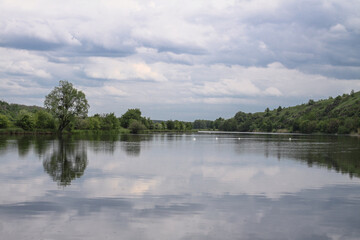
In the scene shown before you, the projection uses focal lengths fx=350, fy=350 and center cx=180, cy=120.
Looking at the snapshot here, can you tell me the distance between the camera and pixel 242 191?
1980 cm

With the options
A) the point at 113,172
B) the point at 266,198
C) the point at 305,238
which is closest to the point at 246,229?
the point at 305,238

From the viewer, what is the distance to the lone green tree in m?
118

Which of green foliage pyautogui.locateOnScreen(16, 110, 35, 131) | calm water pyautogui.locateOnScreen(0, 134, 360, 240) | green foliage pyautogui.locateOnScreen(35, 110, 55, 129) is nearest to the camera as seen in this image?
calm water pyautogui.locateOnScreen(0, 134, 360, 240)

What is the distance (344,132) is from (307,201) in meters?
181

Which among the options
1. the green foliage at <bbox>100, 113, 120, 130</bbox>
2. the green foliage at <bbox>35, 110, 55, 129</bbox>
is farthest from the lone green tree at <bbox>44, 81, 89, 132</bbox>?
the green foliage at <bbox>100, 113, 120, 130</bbox>

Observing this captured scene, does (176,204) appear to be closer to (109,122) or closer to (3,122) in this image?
(3,122)

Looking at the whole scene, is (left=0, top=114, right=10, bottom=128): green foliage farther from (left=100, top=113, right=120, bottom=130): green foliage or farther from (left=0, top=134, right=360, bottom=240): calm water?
(left=0, top=134, right=360, bottom=240): calm water

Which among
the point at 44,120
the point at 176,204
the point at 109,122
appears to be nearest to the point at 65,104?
the point at 44,120

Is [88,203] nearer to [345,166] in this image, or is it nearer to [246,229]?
[246,229]

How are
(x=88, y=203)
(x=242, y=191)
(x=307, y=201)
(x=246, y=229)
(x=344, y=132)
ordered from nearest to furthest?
1. (x=246, y=229)
2. (x=88, y=203)
3. (x=307, y=201)
4. (x=242, y=191)
5. (x=344, y=132)

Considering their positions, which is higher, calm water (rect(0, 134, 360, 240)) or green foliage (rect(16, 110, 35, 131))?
green foliage (rect(16, 110, 35, 131))

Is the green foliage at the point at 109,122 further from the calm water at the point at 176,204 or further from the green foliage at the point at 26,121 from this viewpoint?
the calm water at the point at 176,204

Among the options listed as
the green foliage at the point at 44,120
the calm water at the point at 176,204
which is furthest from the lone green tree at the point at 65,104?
the calm water at the point at 176,204

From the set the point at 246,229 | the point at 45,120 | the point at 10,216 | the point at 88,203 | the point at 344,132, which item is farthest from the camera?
the point at 344,132
